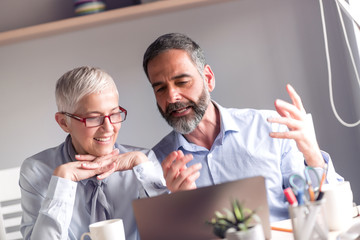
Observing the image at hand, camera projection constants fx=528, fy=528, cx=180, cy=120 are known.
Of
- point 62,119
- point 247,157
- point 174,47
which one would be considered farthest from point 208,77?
point 62,119

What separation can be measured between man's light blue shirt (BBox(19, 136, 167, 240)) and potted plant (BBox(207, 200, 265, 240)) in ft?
1.71

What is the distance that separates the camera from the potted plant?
1112 mm

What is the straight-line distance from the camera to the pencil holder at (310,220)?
1.12 metres

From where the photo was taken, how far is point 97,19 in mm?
2434

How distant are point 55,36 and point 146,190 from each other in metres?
Result: 1.25

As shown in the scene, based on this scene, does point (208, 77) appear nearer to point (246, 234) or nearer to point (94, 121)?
point (94, 121)

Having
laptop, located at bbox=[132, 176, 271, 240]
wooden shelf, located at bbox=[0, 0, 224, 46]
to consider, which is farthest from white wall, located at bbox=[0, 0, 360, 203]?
laptop, located at bbox=[132, 176, 271, 240]

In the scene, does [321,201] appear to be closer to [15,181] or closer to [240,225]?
[240,225]

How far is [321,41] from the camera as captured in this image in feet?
8.50

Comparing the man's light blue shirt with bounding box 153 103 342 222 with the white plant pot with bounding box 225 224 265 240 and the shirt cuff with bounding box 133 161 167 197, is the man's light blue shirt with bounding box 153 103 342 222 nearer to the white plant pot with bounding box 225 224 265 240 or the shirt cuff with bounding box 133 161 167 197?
the shirt cuff with bounding box 133 161 167 197

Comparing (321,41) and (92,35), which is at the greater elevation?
(92,35)

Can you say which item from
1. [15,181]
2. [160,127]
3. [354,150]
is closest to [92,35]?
[160,127]

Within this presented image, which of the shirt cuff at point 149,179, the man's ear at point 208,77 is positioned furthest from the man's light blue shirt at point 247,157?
the shirt cuff at point 149,179

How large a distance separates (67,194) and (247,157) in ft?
2.33
